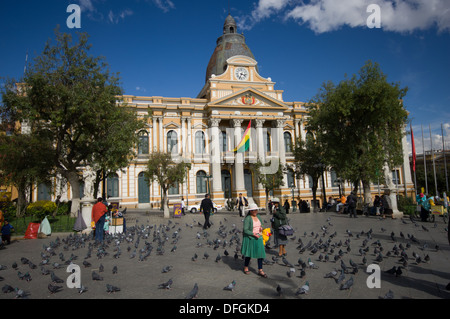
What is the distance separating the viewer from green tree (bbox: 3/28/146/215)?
13641 millimetres

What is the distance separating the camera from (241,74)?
3662 cm

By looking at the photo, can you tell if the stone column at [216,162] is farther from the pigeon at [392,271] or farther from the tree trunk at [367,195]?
the pigeon at [392,271]

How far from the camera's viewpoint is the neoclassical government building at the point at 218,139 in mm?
33375

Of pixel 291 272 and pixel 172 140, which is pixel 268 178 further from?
pixel 291 272

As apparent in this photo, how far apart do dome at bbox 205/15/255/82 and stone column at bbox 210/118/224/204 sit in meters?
9.26

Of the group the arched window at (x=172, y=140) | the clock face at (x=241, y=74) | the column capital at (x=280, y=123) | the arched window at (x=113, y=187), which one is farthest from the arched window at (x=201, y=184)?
the clock face at (x=241, y=74)

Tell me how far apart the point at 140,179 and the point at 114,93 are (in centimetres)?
1882

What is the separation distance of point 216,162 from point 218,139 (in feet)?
9.27

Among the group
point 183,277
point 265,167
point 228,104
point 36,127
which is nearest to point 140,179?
point 228,104

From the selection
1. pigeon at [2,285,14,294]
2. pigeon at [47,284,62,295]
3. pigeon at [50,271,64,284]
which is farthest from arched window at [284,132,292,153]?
pigeon at [2,285,14,294]

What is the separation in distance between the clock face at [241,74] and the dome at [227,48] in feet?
8.88

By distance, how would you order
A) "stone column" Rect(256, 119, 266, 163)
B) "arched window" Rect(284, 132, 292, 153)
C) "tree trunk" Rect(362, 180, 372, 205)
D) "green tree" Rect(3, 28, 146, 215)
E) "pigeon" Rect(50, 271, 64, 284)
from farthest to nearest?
"arched window" Rect(284, 132, 292, 153) < "stone column" Rect(256, 119, 266, 163) < "tree trunk" Rect(362, 180, 372, 205) < "green tree" Rect(3, 28, 146, 215) < "pigeon" Rect(50, 271, 64, 284)

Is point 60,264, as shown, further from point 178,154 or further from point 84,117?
point 178,154

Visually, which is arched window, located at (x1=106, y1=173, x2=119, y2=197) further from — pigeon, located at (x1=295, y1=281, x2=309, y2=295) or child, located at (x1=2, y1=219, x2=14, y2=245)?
pigeon, located at (x1=295, y1=281, x2=309, y2=295)
